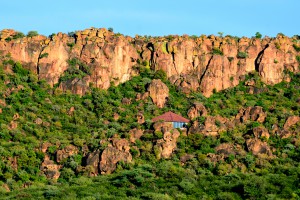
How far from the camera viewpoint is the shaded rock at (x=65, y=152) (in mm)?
88938

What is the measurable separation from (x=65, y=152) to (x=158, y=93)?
17070 millimetres

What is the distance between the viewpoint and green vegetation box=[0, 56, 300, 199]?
85375 millimetres

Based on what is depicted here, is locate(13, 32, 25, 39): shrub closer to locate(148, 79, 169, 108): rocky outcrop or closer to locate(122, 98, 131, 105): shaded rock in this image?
locate(122, 98, 131, 105): shaded rock

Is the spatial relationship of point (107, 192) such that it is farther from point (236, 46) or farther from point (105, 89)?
point (236, 46)

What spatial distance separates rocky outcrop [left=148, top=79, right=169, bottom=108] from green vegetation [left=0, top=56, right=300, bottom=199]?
928mm

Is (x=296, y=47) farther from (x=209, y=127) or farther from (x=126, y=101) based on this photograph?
(x=209, y=127)

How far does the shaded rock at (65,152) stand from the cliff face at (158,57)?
13.9 metres

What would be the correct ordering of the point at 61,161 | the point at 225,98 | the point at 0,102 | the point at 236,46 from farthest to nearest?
the point at 236,46, the point at 225,98, the point at 0,102, the point at 61,161

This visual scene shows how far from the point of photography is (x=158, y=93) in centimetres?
10262

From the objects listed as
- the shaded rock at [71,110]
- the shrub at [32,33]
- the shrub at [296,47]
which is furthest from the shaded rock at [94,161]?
the shrub at [296,47]

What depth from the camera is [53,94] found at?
102 m

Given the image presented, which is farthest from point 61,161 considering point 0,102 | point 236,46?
point 236,46

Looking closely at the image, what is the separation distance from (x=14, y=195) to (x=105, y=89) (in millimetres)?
25619

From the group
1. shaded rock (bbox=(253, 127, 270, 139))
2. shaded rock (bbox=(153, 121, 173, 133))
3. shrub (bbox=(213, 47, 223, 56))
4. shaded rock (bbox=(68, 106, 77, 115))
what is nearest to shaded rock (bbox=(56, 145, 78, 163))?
shaded rock (bbox=(153, 121, 173, 133))
